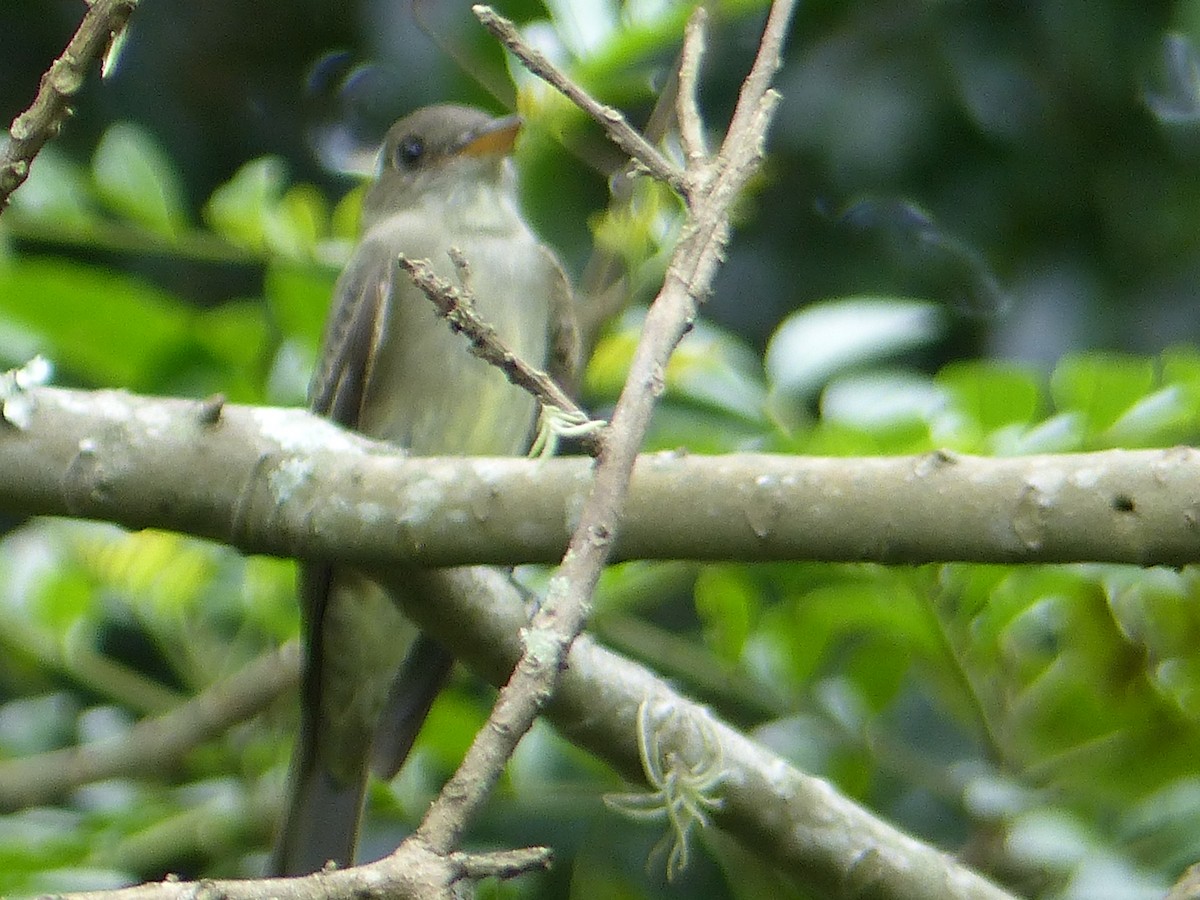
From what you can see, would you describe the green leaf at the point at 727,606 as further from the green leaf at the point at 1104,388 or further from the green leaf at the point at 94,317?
the green leaf at the point at 94,317

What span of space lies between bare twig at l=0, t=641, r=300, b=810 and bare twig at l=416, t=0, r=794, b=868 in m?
2.16

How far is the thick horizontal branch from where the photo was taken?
6.26 feet

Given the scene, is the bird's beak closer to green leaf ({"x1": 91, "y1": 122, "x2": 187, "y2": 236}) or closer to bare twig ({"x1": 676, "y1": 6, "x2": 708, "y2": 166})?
green leaf ({"x1": 91, "y1": 122, "x2": 187, "y2": 236})

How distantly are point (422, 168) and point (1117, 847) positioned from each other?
7.13ft

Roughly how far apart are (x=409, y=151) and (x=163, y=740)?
146 centimetres

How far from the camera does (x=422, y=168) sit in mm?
3990

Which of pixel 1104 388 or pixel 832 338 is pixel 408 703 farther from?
pixel 1104 388

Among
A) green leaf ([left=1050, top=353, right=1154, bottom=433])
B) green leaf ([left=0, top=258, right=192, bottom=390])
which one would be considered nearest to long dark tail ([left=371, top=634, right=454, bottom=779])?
green leaf ([left=0, top=258, right=192, bottom=390])

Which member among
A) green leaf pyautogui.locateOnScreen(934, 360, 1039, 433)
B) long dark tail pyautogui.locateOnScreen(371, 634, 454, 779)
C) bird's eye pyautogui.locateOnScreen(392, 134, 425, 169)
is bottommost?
long dark tail pyautogui.locateOnScreen(371, 634, 454, 779)

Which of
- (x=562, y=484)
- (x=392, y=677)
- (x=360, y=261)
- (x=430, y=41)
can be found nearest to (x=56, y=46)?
(x=430, y=41)

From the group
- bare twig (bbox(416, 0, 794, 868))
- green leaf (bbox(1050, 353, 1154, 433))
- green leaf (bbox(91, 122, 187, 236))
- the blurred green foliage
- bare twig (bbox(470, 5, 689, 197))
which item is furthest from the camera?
green leaf (bbox(91, 122, 187, 236))

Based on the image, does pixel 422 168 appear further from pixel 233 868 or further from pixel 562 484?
pixel 562 484

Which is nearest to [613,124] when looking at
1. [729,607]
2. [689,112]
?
[689,112]

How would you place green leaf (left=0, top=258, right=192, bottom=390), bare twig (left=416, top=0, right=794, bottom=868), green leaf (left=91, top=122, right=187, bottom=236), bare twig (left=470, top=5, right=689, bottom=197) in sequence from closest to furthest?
bare twig (left=416, top=0, right=794, bottom=868) < bare twig (left=470, top=5, right=689, bottom=197) < green leaf (left=0, top=258, right=192, bottom=390) < green leaf (left=91, top=122, right=187, bottom=236)
